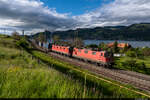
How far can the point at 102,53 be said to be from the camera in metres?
19.8

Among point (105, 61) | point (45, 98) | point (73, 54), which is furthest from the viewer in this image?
point (73, 54)

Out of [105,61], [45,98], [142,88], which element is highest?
[45,98]

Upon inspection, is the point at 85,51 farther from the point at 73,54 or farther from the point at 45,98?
the point at 45,98

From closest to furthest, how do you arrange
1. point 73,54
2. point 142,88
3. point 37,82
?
1. point 37,82
2. point 142,88
3. point 73,54

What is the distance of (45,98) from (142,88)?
13.3 meters

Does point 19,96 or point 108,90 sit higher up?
point 19,96

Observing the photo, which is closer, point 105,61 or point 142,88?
point 142,88

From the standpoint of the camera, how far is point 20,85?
3.60 metres

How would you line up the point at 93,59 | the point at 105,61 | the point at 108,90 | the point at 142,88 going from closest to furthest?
the point at 108,90 → the point at 142,88 → the point at 105,61 → the point at 93,59

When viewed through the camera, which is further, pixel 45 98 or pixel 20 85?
pixel 20 85

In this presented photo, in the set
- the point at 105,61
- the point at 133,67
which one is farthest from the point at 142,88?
the point at 133,67

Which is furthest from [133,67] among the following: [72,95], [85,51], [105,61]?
[72,95]

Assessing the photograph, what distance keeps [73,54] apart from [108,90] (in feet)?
60.9

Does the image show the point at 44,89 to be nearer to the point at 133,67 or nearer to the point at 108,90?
the point at 108,90
